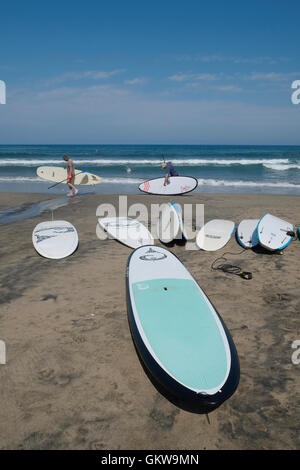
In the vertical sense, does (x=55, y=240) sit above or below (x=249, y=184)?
below

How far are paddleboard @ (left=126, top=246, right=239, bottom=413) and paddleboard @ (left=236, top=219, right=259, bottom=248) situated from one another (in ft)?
8.53

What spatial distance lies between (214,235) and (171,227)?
108cm

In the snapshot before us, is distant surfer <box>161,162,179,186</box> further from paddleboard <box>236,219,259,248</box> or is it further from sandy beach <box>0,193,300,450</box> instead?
sandy beach <box>0,193,300,450</box>

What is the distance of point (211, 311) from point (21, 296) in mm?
2852

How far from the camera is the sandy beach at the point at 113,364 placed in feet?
7.77

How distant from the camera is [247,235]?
691 cm

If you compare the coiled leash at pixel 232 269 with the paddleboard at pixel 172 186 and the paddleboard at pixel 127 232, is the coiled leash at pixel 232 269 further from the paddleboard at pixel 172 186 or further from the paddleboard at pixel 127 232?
the paddleboard at pixel 172 186

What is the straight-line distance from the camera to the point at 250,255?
6.21 m

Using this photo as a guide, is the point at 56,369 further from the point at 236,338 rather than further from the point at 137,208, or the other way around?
the point at 137,208

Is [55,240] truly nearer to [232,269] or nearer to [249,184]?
[232,269]

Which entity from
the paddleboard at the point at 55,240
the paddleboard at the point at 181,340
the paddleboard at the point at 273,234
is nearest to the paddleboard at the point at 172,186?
the paddleboard at the point at 273,234

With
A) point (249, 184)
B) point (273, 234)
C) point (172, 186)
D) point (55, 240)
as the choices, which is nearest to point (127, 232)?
point (55, 240)

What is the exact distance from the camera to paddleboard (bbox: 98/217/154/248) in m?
6.66

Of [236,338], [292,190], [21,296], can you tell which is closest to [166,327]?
[236,338]
